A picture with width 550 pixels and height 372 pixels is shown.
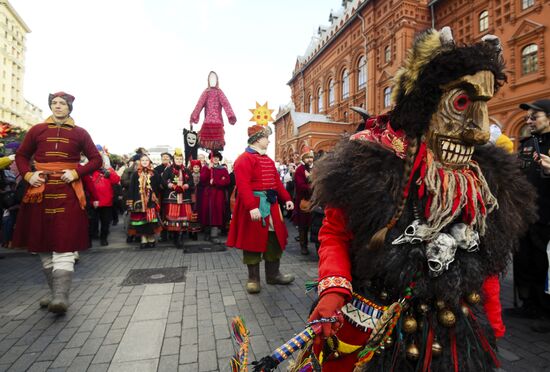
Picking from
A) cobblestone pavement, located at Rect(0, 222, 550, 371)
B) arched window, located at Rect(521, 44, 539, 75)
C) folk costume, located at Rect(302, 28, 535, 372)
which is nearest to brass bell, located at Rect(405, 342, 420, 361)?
folk costume, located at Rect(302, 28, 535, 372)

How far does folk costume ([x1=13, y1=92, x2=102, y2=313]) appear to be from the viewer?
11.4ft

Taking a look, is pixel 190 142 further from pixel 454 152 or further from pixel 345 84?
pixel 345 84

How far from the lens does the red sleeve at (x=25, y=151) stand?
3.62 metres

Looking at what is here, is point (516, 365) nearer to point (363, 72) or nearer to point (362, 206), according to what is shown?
point (362, 206)

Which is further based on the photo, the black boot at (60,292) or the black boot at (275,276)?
the black boot at (275,276)

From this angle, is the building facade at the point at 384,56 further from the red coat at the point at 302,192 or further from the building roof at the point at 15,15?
the building roof at the point at 15,15

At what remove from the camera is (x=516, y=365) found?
8.38ft

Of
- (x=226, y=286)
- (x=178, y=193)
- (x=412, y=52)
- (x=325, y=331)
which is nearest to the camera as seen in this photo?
(x=325, y=331)

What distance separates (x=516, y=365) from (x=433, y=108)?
2.39 metres

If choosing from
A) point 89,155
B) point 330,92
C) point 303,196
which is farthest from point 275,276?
point 330,92

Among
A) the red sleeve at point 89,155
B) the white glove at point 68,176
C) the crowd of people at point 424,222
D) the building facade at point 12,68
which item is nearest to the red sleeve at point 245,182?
the red sleeve at point 89,155

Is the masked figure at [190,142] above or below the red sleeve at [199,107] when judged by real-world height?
below

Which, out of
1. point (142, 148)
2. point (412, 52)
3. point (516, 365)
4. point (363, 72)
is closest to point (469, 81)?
point (412, 52)

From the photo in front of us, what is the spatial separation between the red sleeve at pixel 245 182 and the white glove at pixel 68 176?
179 centimetres
